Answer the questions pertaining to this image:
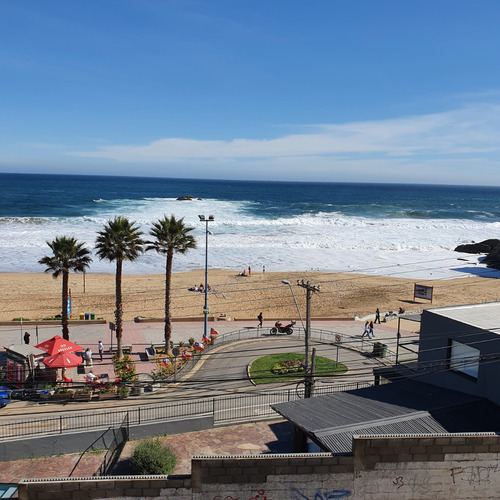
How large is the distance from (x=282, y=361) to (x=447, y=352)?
9.91 metres

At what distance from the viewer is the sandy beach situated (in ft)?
124

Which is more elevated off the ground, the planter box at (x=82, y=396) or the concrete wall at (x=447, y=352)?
the concrete wall at (x=447, y=352)

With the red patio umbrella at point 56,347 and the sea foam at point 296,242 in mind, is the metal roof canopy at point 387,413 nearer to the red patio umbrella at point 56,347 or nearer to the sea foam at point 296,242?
the red patio umbrella at point 56,347

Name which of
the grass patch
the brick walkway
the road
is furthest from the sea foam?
the brick walkway

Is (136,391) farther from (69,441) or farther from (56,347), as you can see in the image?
(69,441)

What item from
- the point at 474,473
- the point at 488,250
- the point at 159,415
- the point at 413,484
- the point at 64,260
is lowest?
the point at 159,415

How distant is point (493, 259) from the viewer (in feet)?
199

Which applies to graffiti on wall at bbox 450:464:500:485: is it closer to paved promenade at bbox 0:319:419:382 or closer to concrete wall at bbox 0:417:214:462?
concrete wall at bbox 0:417:214:462

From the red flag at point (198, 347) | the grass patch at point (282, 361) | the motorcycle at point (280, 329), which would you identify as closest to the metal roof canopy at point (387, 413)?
the grass patch at point (282, 361)

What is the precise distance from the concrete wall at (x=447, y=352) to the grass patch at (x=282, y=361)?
5569 mm

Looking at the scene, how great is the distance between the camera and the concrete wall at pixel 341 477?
955cm

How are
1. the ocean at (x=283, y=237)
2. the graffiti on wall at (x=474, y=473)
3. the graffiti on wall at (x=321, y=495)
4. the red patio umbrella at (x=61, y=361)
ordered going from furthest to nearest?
the ocean at (x=283, y=237) → the red patio umbrella at (x=61, y=361) → the graffiti on wall at (x=474, y=473) → the graffiti on wall at (x=321, y=495)

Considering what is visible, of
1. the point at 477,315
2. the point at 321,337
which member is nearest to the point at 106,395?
the point at 321,337

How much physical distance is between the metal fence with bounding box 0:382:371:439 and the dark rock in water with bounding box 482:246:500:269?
47601 mm
